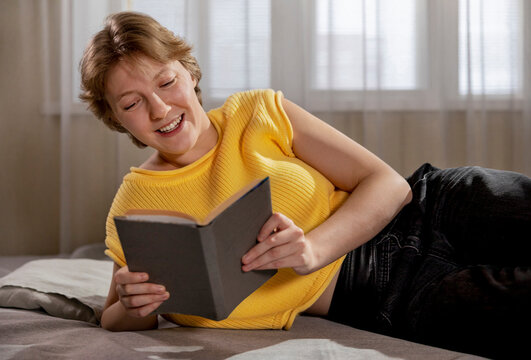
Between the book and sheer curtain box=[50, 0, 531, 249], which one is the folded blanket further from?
sheer curtain box=[50, 0, 531, 249]

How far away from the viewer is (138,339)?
3.24 ft

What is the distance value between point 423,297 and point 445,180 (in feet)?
0.94

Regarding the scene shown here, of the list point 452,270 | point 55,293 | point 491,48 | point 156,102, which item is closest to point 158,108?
point 156,102

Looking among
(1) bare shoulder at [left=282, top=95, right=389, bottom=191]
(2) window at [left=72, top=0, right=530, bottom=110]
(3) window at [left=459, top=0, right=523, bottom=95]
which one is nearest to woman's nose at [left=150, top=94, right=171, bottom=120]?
(1) bare shoulder at [left=282, top=95, right=389, bottom=191]

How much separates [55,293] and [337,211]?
0.71m

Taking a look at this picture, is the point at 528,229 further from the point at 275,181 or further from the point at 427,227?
the point at 275,181

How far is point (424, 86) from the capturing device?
254 centimetres

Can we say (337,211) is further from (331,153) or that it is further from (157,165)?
(157,165)

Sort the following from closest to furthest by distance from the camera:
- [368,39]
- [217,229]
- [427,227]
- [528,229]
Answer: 1. [217,229]
2. [528,229]
3. [427,227]
4. [368,39]

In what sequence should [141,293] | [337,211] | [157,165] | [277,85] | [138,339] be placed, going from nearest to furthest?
[141,293], [138,339], [337,211], [157,165], [277,85]

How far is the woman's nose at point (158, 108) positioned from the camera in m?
1.11

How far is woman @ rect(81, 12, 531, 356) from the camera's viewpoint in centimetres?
99

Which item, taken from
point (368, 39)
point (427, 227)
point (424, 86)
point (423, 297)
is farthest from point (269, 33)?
point (423, 297)

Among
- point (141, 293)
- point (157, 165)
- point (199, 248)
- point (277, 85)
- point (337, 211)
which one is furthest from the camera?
point (277, 85)
